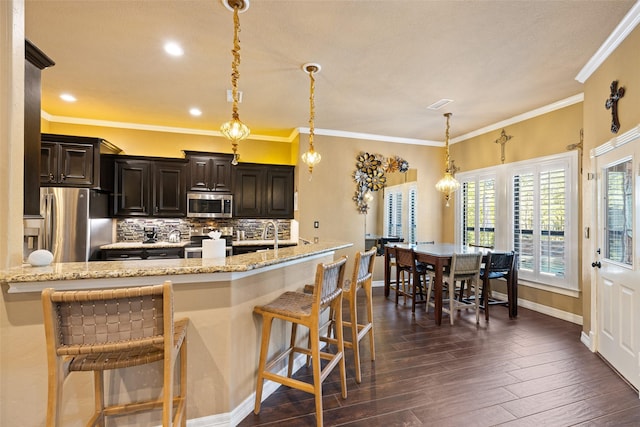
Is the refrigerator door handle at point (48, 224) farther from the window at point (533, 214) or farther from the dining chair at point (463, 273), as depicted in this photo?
the window at point (533, 214)

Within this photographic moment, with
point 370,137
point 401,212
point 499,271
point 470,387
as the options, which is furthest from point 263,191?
point 470,387

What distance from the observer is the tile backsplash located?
5.22 meters

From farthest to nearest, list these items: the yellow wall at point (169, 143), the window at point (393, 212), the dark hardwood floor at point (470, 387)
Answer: the window at point (393, 212) → the yellow wall at point (169, 143) → the dark hardwood floor at point (470, 387)

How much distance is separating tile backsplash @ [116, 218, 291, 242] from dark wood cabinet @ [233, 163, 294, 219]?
29 cm

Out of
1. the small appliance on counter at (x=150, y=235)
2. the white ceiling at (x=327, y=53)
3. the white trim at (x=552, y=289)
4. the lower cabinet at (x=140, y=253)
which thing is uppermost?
the white ceiling at (x=327, y=53)

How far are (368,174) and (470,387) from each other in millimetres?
3962

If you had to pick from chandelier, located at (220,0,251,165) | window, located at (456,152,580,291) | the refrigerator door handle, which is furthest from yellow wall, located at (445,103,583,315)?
the refrigerator door handle

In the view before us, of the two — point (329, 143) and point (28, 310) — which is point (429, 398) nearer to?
point (28, 310)

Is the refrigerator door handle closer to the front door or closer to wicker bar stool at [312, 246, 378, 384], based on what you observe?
wicker bar stool at [312, 246, 378, 384]

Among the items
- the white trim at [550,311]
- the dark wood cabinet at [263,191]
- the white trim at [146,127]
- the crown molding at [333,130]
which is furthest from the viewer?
the dark wood cabinet at [263,191]

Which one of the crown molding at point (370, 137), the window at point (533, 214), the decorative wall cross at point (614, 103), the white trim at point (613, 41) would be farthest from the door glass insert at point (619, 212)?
the crown molding at point (370, 137)

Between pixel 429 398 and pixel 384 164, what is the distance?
4301 mm

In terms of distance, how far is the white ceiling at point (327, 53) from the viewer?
2369mm

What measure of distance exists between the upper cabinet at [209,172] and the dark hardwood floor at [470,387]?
348 cm
